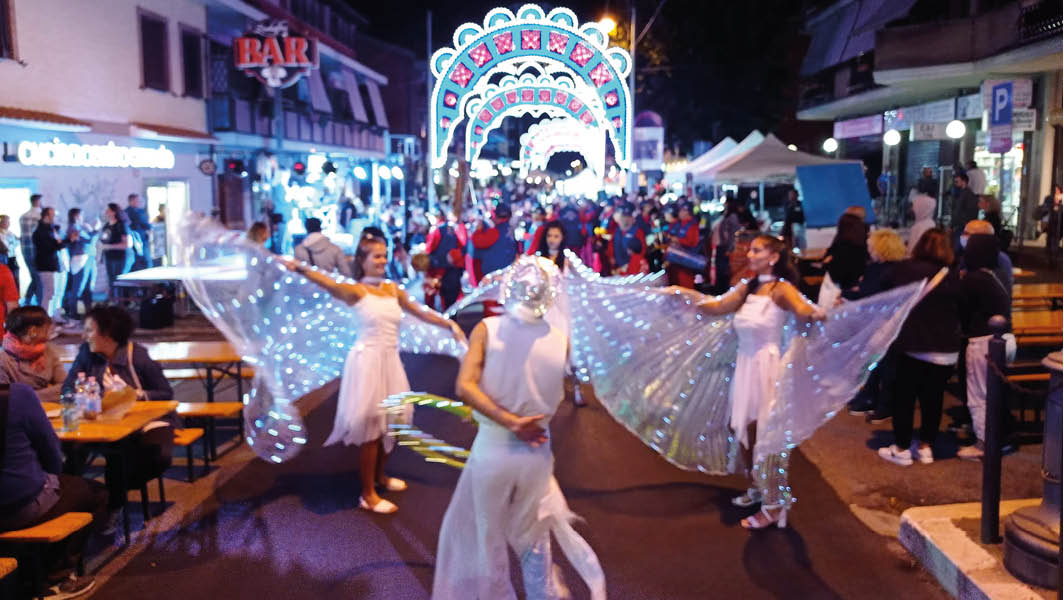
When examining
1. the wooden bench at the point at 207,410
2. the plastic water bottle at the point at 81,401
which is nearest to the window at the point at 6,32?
the wooden bench at the point at 207,410

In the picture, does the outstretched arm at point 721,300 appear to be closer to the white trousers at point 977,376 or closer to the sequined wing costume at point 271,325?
the sequined wing costume at point 271,325

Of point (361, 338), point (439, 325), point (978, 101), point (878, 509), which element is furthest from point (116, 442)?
point (978, 101)

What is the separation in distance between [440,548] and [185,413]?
3.33 meters

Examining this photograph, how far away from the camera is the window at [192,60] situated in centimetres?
2269

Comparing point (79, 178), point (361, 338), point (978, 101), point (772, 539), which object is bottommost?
point (772, 539)

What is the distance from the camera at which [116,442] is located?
225 inches

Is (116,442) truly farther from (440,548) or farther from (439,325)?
(440,548)

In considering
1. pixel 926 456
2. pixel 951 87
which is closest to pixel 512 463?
pixel 926 456

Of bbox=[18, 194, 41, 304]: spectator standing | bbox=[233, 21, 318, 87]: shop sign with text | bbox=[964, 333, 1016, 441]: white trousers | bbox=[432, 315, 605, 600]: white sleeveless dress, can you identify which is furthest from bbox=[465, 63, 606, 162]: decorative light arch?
bbox=[432, 315, 605, 600]: white sleeveless dress

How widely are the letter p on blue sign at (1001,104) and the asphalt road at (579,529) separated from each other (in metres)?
11.8

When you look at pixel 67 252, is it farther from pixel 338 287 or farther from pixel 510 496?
pixel 510 496

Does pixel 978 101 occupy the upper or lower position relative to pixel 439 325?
upper

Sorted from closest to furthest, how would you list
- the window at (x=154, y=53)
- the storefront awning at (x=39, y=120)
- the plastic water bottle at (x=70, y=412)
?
the plastic water bottle at (x=70, y=412)
the storefront awning at (x=39, y=120)
the window at (x=154, y=53)

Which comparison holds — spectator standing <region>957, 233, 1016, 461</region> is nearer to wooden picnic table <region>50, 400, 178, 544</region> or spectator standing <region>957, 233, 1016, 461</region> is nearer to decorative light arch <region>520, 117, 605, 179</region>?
wooden picnic table <region>50, 400, 178, 544</region>
